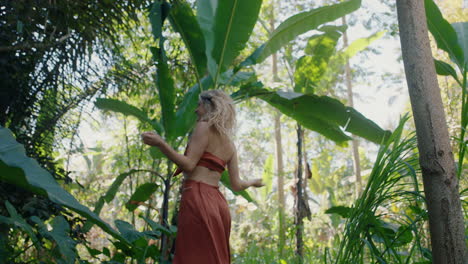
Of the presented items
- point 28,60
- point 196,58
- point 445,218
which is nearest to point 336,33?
point 196,58

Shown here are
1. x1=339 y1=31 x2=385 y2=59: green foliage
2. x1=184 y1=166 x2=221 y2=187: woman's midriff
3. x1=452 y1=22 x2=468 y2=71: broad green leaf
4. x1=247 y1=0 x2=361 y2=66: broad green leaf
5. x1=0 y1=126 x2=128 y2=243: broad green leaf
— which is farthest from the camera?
x1=339 y1=31 x2=385 y2=59: green foliage

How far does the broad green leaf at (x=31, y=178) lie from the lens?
1256 millimetres

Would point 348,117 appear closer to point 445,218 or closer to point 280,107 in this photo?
point 280,107

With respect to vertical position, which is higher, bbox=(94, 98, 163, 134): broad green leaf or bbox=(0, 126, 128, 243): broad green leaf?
bbox=(94, 98, 163, 134): broad green leaf

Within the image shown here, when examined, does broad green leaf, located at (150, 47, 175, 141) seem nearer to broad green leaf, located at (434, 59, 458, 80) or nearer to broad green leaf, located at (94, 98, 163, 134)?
broad green leaf, located at (94, 98, 163, 134)

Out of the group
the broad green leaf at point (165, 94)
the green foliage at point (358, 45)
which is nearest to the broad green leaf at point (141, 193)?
the broad green leaf at point (165, 94)

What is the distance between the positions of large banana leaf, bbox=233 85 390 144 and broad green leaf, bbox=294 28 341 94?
2.63ft

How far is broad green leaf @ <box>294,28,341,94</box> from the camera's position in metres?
5.27

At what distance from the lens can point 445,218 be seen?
64.6 inches

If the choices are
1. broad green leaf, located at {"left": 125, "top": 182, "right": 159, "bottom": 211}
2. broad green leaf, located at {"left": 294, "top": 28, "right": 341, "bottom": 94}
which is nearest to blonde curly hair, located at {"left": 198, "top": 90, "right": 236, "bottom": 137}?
broad green leaf, located at {"left": 125, "top": 182, "right": 159, "bottom": 211}

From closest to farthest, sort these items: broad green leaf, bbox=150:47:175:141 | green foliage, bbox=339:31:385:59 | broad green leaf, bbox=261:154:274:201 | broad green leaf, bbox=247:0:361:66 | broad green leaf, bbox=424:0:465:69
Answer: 1. broad green leaf, bbox=424:0:465:69
2. broad green leaf, bbox=150:47:175:141
3. broad green leaf, bbox=247:0:361:66
4. green foliage, bbox=339:31:385:59
5. broad green leaf, bbox=261:154:274:201

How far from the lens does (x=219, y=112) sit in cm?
285

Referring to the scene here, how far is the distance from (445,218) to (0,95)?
11.4 feet

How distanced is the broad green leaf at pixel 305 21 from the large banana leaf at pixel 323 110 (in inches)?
14.8
